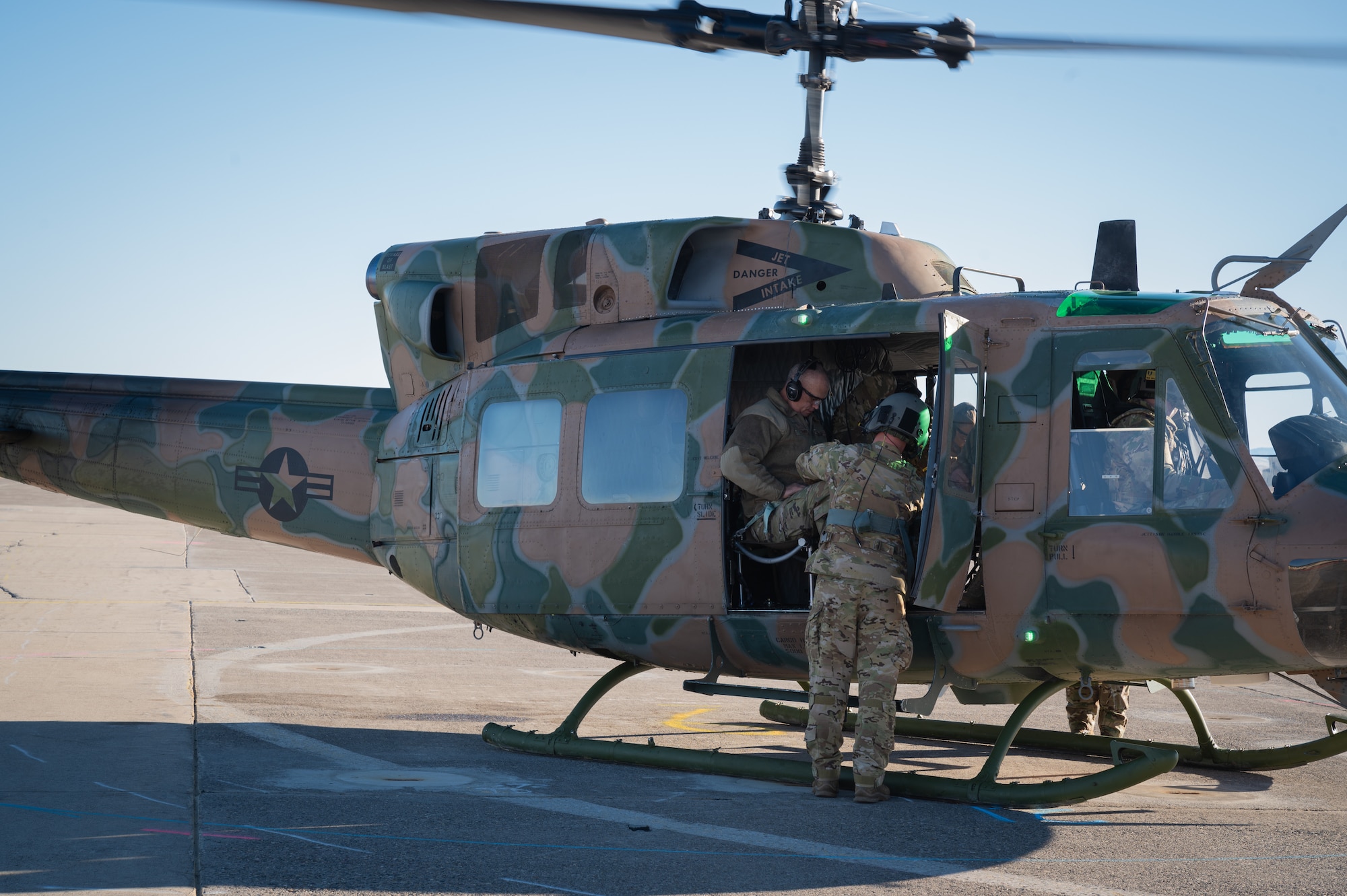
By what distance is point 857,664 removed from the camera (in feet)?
21.4

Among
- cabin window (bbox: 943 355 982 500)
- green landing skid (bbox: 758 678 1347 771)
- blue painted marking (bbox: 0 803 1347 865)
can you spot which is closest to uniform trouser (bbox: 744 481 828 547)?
cabin window (bbox: 943 355 982 500)

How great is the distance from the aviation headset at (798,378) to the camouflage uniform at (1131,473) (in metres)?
1.70

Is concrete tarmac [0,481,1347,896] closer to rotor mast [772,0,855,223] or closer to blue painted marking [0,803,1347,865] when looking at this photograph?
blue painted marking [0,803,1347,865]

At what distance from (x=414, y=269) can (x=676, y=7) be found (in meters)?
2.82

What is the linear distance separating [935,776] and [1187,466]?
2235 millimetres

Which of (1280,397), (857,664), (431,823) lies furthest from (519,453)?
(1280,397)

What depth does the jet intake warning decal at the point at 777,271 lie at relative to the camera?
779 cm

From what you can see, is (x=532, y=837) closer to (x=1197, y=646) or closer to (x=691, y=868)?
(x=691, y=868)

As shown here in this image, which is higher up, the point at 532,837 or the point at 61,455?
the point at 61,455

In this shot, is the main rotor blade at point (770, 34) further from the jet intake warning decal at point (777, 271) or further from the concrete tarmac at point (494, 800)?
the concrete tarmac at point (494, 800)

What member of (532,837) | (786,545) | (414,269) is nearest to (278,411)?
(414,269)

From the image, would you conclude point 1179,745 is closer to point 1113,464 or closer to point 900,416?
point 1113,464

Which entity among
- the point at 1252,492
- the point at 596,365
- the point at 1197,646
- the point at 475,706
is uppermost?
the point at 596,365

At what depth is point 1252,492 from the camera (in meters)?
5.98
